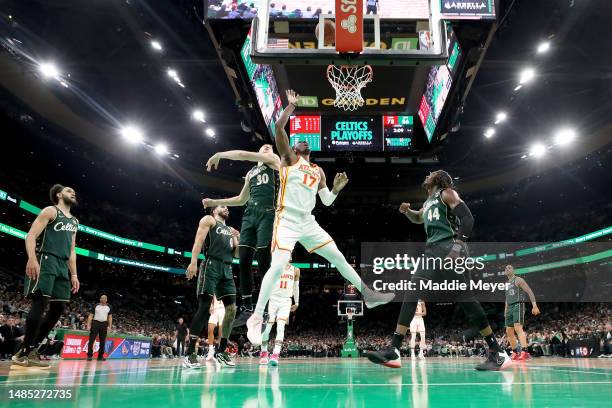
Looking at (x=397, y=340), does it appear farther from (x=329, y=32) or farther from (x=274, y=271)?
(x=329, y=32)

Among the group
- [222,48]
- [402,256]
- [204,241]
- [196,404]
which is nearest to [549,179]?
[402,256]

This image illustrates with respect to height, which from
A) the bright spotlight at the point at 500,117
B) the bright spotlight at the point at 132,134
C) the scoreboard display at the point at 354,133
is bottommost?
the scoreboard display at the point at 354,133

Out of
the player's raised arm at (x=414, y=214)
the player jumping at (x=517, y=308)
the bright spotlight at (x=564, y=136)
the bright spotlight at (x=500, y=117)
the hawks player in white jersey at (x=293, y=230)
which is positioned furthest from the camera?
the bright spotlight at (x=564, y=136)

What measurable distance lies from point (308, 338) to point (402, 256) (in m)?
9.20

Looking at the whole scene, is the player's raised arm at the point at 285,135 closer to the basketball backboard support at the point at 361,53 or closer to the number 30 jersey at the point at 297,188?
the number 30 jersey at the point at 297,188

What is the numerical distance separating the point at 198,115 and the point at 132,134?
22.2 feet

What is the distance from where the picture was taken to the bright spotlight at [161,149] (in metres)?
28.7

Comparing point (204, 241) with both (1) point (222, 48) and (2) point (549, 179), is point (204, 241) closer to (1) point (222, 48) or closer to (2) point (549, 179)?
(1) point (222, 48)

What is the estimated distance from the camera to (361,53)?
6957 millimetres

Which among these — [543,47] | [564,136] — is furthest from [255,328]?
[564,136]

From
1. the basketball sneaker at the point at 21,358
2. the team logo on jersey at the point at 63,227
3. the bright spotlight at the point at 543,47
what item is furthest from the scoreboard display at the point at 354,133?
the basketball sneaker at the point at 21,358

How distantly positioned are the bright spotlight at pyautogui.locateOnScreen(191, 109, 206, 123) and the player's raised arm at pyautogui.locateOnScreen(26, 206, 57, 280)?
1610 cm

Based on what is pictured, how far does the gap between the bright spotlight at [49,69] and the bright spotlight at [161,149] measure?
27.5 ft

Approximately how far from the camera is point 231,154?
556 cm
